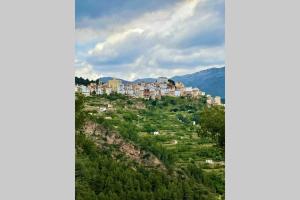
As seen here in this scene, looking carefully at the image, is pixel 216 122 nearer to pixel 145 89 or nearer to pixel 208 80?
pixel 208 80

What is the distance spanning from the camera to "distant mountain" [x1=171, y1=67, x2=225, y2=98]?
471 inches

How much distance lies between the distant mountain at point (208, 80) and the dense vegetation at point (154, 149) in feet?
0.80

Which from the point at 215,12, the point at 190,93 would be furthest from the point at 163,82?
the point at 215,12

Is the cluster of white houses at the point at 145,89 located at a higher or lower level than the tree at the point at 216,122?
higher

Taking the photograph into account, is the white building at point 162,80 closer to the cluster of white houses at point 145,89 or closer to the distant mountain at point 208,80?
the cluster of white houses at point 145,89

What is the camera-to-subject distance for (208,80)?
11922mm

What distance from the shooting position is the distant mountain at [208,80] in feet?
39.2

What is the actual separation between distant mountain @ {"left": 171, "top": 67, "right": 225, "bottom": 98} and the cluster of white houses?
0.08 metres

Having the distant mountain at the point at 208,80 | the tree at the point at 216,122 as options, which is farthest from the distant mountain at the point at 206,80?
the tree at the point at 216,122

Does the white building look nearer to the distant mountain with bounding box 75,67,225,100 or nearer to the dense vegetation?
the distant mountain with bounding box 75,67,225,100

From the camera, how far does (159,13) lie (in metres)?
12.0

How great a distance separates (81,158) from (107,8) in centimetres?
224

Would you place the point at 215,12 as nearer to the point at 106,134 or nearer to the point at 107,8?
the point at 107,8

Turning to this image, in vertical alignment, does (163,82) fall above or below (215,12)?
below
